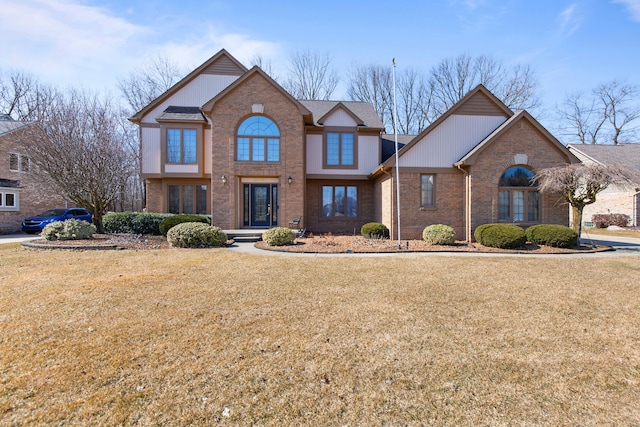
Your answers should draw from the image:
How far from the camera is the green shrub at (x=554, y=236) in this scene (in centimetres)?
1206

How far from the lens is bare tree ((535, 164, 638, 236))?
37.8 feet

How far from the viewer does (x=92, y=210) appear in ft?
49.7

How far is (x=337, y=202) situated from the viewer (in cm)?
1847

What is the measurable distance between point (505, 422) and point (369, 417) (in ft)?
3.67

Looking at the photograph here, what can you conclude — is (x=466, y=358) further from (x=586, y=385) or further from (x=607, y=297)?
(x=607, y=297)

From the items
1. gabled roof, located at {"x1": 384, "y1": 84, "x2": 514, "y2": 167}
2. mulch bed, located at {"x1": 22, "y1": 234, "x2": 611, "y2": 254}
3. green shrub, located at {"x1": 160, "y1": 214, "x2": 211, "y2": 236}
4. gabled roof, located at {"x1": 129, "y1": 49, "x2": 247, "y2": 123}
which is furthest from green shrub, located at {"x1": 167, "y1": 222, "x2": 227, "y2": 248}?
gabled roof, located at {"x1": 384, "y1": 84, "x2": 514, "y2": 167}

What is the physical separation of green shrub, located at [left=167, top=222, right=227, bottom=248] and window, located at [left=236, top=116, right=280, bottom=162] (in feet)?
17.2

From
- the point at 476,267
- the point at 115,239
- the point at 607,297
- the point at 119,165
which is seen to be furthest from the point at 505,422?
the point at 119,165

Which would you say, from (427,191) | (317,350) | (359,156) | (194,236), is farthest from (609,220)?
(317,350)

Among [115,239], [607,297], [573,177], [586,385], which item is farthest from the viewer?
[115,239]

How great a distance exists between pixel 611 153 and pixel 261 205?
31.6m

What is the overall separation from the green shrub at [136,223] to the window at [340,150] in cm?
930

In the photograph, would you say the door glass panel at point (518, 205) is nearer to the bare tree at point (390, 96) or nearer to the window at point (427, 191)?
the window at point (427, 191)

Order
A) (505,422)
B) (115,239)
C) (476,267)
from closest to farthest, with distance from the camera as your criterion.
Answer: (505,422), (476,267), (115,239)
